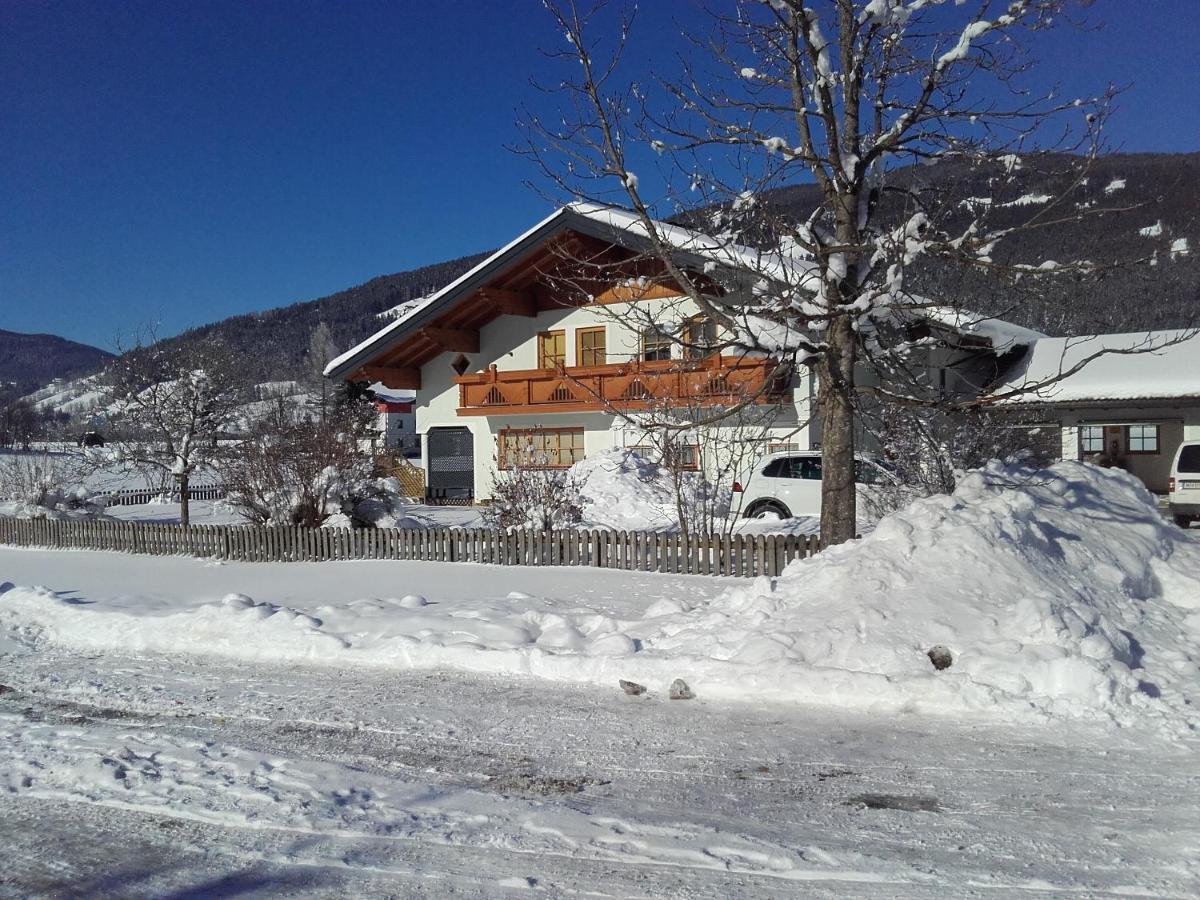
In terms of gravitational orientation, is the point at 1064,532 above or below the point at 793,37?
below

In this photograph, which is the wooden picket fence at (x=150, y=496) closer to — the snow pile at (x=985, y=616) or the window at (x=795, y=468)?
the window at (x=795, y=468)

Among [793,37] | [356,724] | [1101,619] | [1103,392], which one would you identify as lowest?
[356,724]

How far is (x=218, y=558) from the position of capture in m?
16.6

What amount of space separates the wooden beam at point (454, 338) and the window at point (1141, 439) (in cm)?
1908

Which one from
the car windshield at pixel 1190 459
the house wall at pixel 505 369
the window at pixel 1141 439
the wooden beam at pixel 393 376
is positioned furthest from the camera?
the wooden beam at pixel 393 376

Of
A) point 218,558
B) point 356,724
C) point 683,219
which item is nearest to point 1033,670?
point 356,724

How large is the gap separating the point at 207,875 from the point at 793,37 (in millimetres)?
9526

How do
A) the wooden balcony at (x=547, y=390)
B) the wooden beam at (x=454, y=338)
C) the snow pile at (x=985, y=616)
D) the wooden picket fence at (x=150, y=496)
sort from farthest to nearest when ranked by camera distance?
the wooden picket fence at (x=150, y=496), the wooden beam at (x=454, y=338), the wooden balcony at (x=547, y=390), the snow pile at (x=985, y=616)

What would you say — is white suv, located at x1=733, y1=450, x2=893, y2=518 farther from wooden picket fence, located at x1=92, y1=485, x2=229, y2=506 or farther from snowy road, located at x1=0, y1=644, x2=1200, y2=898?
wooden picket fence, located at x1=92, y1=485, x2=229, y2=506

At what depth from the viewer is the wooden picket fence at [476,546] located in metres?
12.5

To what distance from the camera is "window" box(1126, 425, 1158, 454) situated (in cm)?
2562

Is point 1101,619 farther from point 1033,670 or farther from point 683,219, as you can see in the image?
point 683,219

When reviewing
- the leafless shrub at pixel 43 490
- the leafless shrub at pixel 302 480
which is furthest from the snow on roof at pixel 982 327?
the leafless shrub at pixel 43 490

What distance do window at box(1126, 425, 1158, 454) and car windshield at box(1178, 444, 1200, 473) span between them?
27.3ft
